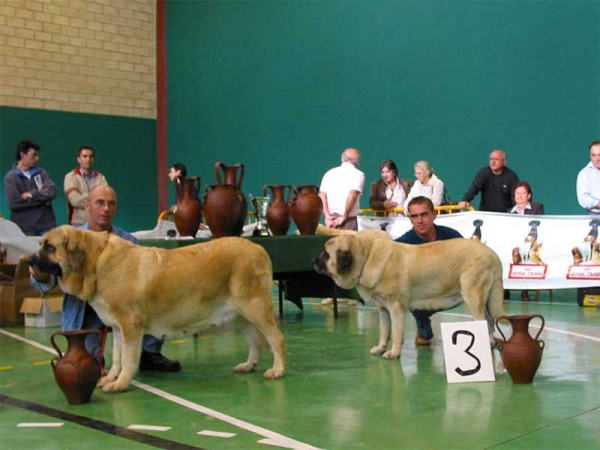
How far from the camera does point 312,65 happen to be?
50.9 ft

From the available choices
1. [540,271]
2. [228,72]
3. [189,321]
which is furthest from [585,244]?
[228,72]

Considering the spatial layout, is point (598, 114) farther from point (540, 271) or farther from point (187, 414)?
point (187, 414)

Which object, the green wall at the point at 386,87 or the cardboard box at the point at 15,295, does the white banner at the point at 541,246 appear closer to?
the green wall at the point at 386,87

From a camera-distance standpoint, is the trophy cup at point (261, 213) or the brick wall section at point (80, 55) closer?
the trophy cup at point (261, 213)

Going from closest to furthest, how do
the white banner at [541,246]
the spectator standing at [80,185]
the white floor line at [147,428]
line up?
the white floor line at [147,428] < the white banner at [541,246] < the spectator standing at [80,185]

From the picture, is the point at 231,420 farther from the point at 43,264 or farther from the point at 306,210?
the point at 306,210

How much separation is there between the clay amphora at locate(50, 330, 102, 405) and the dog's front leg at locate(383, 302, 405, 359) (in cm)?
224

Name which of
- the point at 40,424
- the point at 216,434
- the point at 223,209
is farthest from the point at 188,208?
the point at 216,434

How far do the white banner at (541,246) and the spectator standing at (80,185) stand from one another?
14.8ft

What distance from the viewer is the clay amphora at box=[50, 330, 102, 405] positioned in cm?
519

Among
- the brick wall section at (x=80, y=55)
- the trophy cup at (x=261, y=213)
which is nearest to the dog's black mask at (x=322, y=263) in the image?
the trophy cup at (x=261, y=213)

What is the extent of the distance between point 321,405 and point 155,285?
1.29 meters

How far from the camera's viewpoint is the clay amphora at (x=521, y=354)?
5512mm

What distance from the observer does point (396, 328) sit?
6.55 m
